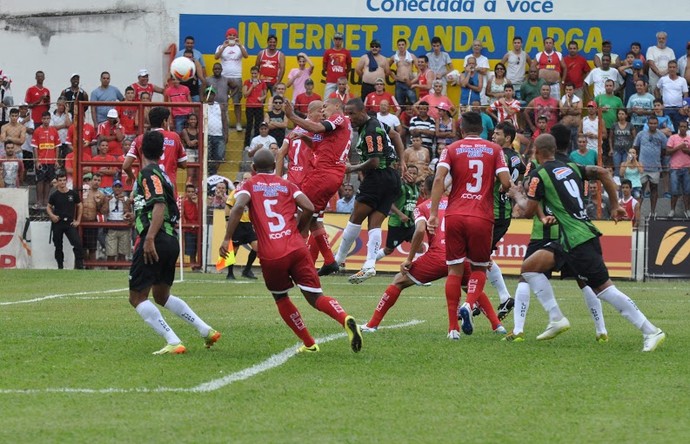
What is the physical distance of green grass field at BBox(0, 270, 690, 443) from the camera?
741cm

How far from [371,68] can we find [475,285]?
58.8 feet

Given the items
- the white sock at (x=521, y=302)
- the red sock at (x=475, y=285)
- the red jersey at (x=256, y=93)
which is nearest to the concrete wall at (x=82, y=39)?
the red jersey at (x=256, y=93)

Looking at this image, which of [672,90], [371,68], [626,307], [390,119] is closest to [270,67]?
[371,68]

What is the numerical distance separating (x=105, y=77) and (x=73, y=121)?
216 centimetres

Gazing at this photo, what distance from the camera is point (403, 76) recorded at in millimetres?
29516

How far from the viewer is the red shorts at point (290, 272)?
10531 mm

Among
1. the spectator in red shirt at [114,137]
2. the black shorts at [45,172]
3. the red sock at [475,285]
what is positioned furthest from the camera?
the black shorts at [45,172]

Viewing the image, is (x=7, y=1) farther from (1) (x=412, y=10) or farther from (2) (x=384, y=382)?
(2) (x=384, y=382)

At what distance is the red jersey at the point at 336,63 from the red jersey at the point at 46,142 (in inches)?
264

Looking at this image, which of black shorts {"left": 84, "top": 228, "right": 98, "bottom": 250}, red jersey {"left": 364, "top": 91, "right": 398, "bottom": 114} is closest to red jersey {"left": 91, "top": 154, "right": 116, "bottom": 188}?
black shorts {"left": 84, "top": 228, "right": 98, "bottom": 250}

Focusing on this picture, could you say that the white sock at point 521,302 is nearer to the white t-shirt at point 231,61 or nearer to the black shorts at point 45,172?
the black shorts at point 45,172

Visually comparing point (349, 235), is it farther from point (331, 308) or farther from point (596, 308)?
point (331, 308)

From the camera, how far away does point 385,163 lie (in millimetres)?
16203

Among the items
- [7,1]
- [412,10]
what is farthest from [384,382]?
[7,1]
